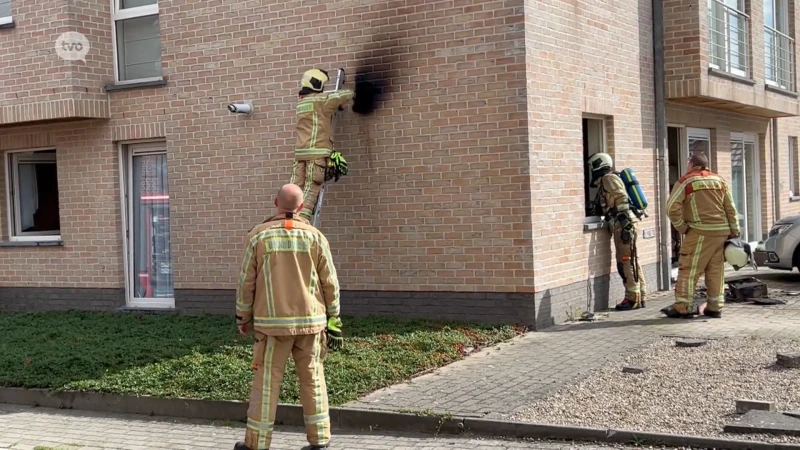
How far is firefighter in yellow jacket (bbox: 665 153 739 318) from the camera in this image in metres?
10.5

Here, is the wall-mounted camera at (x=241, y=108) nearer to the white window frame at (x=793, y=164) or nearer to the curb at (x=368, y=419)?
the curb at (x=368, y=419)

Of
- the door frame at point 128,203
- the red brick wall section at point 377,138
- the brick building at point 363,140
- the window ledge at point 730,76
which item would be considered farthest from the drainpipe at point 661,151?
the door frame at point 128,203

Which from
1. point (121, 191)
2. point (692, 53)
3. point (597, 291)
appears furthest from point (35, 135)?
point (692, 53)

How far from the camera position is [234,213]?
11414mm

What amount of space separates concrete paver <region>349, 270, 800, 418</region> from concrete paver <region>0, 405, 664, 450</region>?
14.7 inches

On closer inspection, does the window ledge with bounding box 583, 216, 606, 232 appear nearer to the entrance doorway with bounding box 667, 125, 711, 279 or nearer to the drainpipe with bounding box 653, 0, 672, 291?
the drainpipe with bounding box 653, 0, 672, 291

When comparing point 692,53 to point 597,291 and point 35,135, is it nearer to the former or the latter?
point 597,291

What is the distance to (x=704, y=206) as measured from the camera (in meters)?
10.5

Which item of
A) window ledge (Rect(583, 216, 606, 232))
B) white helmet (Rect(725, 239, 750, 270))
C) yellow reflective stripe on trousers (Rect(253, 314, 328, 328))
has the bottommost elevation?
yellow reflective stripe on trousers (Rect(253, 314, 328, 328))

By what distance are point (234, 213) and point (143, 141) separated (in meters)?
1.96

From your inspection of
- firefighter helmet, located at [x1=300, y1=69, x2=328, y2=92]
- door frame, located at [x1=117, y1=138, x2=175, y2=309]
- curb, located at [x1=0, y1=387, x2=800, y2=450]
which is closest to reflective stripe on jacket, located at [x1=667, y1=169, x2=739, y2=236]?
firefighter helmet, located at [x1=300, y1=69, x2=328, y2=92]

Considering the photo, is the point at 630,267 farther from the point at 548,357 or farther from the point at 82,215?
the point at 82,215

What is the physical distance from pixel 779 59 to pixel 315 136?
1086 cm

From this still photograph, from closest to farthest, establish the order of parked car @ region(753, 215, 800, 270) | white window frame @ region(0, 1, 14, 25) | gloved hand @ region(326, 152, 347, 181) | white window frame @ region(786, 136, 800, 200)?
gloved hand @ region(326, 152, 347, 181)
white window frame @ region(0, 1, 14, 25)
parked car @ region(753, 215, 800, 270)
white window frame @ region(786, 136, 800, 200)
